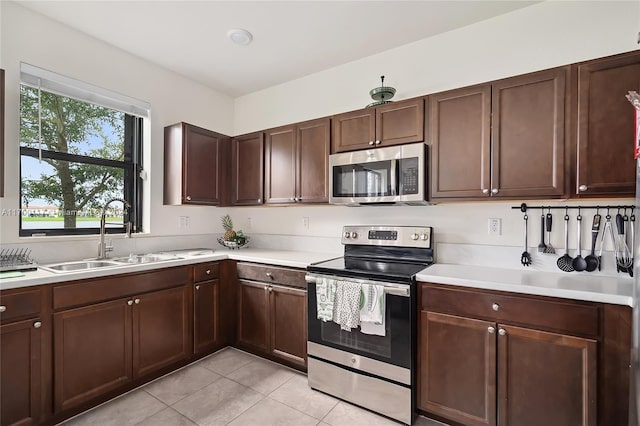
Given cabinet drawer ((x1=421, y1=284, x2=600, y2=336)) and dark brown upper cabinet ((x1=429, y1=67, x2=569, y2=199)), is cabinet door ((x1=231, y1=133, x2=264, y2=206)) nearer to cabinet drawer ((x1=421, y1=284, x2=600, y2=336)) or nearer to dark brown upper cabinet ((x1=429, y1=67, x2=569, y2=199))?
dark brown upper cabinet ((x1=429, y1=67, x2=569, y2=199))

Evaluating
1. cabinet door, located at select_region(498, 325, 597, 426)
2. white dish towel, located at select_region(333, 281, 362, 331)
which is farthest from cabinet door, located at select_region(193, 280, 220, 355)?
cabinet door, located at select_region(498, 325, 597, 426)

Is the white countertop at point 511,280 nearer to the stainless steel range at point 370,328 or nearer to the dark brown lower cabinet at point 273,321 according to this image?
the stainless steel range at point 370,328

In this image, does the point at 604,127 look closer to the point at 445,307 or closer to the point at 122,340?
the point at 445,307

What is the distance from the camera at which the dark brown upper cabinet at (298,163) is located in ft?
8.52

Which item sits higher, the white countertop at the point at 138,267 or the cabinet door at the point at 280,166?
the cabinet door at the point at 280,166

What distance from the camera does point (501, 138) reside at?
6.13 feet

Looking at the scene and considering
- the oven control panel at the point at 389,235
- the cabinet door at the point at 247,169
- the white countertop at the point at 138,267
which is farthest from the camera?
the cabinet door at the point at 247,169

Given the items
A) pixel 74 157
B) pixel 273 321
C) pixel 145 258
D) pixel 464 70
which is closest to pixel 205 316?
pixel 273 321

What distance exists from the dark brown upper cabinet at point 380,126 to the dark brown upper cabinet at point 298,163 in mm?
136

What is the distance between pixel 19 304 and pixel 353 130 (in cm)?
237

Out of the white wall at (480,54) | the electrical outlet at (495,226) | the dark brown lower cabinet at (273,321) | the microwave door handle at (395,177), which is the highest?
the white wall at (480,54)

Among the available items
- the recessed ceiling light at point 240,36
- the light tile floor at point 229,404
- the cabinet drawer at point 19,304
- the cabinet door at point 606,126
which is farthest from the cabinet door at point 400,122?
the cabinet drawer at point 19,304

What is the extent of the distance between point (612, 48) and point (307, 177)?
2.20 metres

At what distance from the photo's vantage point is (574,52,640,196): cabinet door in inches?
61.0
